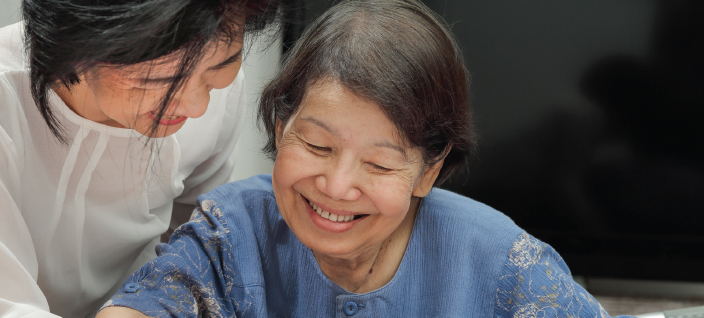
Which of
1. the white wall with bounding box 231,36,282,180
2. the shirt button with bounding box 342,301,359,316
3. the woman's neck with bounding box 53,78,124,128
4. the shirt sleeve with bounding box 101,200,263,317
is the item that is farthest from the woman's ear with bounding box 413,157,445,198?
the white wall with bounding box 231,36,282,180

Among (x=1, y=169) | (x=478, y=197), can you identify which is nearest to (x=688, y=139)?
(x=478, y=197)

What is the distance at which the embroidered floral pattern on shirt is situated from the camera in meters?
1.06

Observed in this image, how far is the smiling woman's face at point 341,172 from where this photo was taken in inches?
38.4

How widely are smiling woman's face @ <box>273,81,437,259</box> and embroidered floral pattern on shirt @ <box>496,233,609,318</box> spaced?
22 cm

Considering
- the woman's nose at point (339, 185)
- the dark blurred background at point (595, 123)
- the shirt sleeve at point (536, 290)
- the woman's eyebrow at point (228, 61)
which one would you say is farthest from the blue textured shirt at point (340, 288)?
the dark blurred background at point (595, 123)

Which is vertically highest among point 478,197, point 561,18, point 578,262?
point 561,18

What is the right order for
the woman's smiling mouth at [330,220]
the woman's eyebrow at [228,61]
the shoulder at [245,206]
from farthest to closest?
the shoulder at [245,206] < the woman's smiling mouth at [330,220] < the woman's eyebrow at [228,61]

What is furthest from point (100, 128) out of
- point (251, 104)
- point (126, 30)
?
point (251, 104)

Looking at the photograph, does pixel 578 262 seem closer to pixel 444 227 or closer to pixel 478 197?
pixel 478 197

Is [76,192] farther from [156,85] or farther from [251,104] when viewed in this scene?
[251,104]

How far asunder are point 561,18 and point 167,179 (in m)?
1.34

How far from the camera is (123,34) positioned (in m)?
0.80

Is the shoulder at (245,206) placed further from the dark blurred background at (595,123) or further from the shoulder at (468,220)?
the dark blurred background at (595,123)

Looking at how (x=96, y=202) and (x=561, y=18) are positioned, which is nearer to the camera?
(x=96, y=202)
